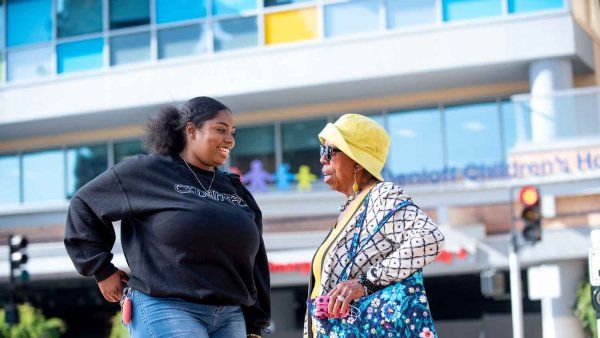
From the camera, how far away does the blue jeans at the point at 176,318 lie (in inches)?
195

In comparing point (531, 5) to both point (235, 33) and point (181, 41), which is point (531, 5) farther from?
point (181, 41)

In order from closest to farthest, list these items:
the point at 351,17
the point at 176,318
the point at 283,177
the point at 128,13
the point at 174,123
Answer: the point at 176,318
the point at 174,123
the point at 351,17
the point at 283,177
the point at 128,13

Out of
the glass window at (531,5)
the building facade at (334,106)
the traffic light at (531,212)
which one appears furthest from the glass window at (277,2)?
the traffic light at (531,212)

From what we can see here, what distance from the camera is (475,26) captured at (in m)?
20.9

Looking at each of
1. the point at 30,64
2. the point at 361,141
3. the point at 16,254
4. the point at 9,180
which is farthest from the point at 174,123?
the point at 9,180

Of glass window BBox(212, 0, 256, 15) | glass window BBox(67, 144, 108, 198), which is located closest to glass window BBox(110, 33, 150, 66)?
glass window BBox(212, 0, 256, 15)

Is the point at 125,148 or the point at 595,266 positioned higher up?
the point at 125,148

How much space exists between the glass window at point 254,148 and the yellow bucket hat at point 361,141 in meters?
18.1

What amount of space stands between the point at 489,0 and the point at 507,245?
4.67m

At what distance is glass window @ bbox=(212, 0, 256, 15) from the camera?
22.7 m

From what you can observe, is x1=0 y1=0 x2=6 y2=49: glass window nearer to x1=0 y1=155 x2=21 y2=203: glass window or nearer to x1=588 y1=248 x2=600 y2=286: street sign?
x1=0 y1=155 x2=21 y2=203: glass window

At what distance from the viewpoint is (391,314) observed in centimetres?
467

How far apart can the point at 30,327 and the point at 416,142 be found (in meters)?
8.93

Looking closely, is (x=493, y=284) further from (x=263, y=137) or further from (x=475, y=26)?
(x=263, y=137)
